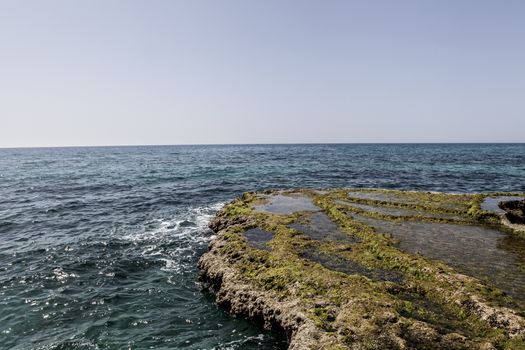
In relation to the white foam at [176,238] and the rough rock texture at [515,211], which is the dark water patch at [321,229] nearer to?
the white foam at [176,238]

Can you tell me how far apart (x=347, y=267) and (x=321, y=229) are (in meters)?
5.36

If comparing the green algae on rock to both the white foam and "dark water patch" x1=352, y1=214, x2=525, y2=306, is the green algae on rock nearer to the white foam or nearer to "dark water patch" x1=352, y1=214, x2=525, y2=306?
"dark water patch" x1=352, y1=214, x2=525, y2=306

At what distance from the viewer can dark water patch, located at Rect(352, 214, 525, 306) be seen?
38.6 feet

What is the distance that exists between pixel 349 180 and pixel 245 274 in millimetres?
37175

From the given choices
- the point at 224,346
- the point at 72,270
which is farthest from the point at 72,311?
the point at 224,346

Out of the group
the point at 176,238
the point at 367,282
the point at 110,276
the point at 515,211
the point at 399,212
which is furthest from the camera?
the point at 399,212

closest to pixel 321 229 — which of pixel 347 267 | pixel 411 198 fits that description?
pixel 347 267

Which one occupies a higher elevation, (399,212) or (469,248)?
(399,212)

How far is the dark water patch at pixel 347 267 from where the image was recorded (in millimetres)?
12078

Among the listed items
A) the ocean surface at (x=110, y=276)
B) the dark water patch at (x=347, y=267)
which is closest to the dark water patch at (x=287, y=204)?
the ocean surface at (x=110, y=276)

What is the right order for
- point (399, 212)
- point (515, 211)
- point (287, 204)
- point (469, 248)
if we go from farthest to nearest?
point (287, 204) → point (399, 212) → point (515, 211) → point (469, 248)

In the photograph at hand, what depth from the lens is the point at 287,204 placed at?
25531 mm

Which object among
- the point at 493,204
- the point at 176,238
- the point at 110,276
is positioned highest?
the point at 493,204

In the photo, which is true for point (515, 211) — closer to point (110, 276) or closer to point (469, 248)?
point (469, 248)
